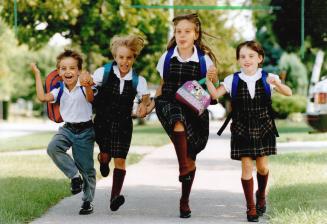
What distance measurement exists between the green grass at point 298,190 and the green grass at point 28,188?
2153 millimetres

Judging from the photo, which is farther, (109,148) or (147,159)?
(147,159)

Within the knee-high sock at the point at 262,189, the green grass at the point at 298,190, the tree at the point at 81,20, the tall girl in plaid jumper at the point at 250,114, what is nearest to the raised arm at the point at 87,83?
the tall girl in plaid jumper at the point at 250,114

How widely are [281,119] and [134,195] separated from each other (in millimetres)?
32108

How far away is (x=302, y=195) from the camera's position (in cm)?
784

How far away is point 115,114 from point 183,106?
642 mm

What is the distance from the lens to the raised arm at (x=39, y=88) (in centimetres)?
665

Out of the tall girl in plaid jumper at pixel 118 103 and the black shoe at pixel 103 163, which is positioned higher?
the tall girl in plaid jumper at pixel 118 103

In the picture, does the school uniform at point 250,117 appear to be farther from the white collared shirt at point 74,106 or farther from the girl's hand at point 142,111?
the white collared shirt at point 74,106

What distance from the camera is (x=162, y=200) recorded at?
770cm

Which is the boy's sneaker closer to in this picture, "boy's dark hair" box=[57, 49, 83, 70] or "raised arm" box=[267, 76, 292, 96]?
"boy's dark hair" box=[57, 49, 83, 70]

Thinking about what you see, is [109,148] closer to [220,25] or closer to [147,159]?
[147,159]

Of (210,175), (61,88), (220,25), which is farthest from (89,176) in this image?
(220,25)

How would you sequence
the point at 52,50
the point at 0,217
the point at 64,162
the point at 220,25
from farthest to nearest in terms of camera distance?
the point at 52,50
the point at 220,25
the point at 64,162
the point at 0,217

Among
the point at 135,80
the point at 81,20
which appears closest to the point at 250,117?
the point at 135,80
